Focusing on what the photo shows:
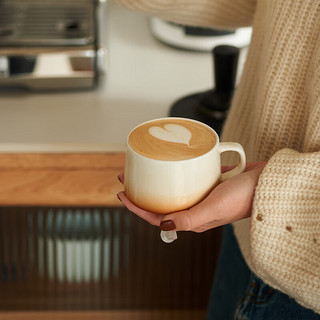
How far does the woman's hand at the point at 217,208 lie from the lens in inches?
19.6

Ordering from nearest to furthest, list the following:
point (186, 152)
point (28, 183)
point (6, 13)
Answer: point (186, 152)
point (28, 183)
point (6, 13)

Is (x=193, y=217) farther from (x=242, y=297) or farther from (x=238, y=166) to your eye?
(x=242, y=297)

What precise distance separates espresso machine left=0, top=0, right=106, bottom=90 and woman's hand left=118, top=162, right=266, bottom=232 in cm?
49

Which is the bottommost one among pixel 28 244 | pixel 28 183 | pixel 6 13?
pixel 28 244

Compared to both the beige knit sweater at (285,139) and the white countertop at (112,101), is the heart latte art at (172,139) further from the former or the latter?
the white countertop at (112,101)

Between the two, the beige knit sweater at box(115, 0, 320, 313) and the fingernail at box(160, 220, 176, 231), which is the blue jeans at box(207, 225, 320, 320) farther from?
the fingernail at box(160, 220, 176, 231)

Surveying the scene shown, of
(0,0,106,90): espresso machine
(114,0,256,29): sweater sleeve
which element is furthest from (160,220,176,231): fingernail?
(0,0,106,90): espresso machine

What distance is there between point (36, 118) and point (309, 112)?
53cm

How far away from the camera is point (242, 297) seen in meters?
0.70

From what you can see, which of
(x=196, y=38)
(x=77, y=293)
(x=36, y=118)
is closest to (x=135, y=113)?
(x=36, y=118)

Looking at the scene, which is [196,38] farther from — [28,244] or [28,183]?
[28,244]

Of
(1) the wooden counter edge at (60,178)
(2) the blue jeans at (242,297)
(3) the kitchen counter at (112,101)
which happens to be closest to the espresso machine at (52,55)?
(3) the kitchen counter at (112,101)

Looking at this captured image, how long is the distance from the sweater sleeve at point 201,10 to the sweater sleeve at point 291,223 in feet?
0.86

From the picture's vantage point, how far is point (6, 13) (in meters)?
1.06
